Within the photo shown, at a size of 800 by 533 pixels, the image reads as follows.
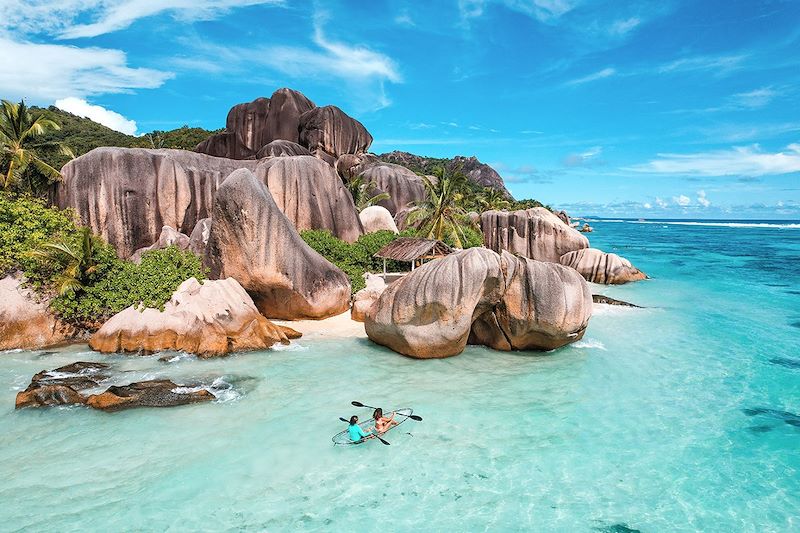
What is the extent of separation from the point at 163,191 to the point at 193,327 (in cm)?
790

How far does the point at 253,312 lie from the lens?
13586mm

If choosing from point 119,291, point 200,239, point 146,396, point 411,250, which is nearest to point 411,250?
point 411,250

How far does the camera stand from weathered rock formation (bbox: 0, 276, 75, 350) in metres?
12.7

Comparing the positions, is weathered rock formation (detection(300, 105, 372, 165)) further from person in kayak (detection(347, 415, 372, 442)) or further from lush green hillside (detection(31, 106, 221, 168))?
person in kayak (detection(347, 415, 372, 442))

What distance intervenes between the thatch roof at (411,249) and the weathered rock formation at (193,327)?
7.03 m

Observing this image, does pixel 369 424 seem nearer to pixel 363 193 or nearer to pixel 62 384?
pixel 62 384

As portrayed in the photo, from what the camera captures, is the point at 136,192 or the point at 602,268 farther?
the point at 602,268

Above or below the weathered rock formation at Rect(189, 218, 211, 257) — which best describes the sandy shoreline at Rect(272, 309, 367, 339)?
below

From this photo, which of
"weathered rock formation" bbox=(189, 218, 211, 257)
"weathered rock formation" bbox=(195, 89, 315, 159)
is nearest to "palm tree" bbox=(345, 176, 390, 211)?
"weathered rock formation" bbox=(195, 89, 315, 159)

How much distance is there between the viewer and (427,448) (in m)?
8.45

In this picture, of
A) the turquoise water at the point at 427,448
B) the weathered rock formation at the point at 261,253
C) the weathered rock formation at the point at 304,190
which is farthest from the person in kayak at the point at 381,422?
the weathered rock formation at the point at 304,190

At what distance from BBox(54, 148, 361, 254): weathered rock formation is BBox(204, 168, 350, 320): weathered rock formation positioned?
471 cm

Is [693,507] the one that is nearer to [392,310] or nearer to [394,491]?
[394,491]

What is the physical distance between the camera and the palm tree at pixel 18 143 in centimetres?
1609
